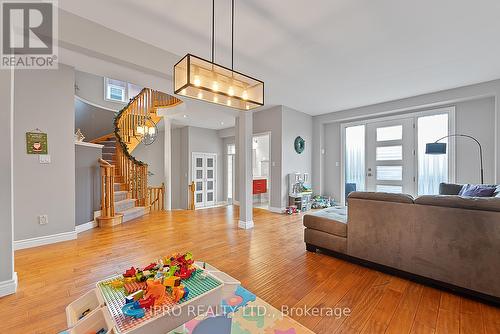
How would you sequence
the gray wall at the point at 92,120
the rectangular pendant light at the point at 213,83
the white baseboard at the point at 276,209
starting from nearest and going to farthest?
the rectangular pendant light at the point at 213,83 → the white baseboard at the point at 276,209 → the gray wall at the point at 92,120

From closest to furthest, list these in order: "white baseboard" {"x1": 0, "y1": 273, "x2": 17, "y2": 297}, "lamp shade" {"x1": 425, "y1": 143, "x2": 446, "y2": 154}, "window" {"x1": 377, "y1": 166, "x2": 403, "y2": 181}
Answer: "white baseboard" {"x1": 0, "y1": 273, "x2": 17, "y2": 297} < "lamp shade" {"x1": 425, "y1": 143, "x2": 446, "y2": 154} < "window" {"x1": 377, "y1": 166, "x2": 403, "y2": 181}

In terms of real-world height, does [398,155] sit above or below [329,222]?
above

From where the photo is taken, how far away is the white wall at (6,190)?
187cm

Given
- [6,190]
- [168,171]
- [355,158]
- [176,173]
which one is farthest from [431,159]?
[176,173]

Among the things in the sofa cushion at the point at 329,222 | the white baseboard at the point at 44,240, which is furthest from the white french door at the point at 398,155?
the white baseboard at the point at 44,240

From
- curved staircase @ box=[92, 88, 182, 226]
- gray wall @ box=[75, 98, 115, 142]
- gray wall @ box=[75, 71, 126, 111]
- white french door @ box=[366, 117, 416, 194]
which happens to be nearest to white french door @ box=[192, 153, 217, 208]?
curved staircase @ box=[92, 88, 182, 226]

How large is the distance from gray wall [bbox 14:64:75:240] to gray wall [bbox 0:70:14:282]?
133 cm

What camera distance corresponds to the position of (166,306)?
1051mm

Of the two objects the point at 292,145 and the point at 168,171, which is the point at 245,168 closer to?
the point at 292,145

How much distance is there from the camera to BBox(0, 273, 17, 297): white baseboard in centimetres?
187

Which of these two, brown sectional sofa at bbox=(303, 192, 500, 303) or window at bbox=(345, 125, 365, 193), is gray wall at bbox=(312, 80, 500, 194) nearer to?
window at bbox=(345, 125, 365, 193)

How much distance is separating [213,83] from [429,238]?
2.52 meters

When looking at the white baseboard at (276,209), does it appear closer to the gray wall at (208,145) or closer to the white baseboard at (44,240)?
the gray wall at (208,145)

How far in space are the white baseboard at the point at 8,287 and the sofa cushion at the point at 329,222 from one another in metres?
3.16
